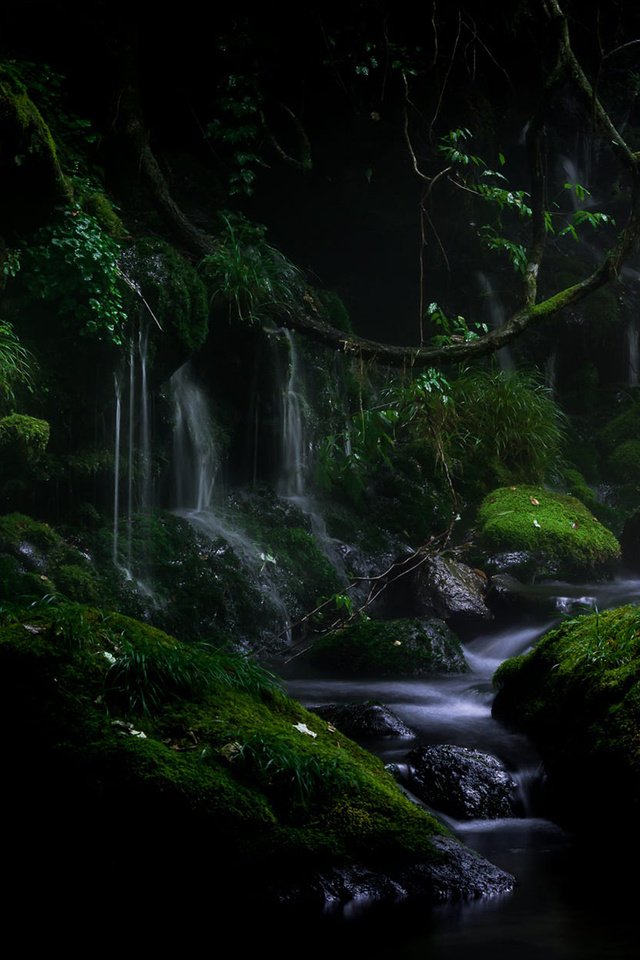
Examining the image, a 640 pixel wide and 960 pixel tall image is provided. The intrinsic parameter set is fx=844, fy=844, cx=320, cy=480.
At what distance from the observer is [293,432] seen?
390 inches

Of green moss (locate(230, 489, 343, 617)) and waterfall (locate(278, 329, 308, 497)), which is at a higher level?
waterfall (locate(278, 329, 308, 497))

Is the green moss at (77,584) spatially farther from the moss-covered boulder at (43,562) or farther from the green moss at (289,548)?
the green moss at (289,548)

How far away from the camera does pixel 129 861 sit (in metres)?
2.82

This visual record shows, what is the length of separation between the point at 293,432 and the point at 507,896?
23.6 ft

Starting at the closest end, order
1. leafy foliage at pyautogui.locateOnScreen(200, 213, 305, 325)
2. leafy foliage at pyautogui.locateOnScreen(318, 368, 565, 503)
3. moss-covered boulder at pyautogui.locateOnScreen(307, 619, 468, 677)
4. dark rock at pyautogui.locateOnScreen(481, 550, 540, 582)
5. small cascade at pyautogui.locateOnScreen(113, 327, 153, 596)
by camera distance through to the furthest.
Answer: moss-covered boulder at pyautogui.locateOnScreen(307, 619, 468, 677) → small cascade at pyautogui.locateOnScreen(113, 327, 153, 596) → leafy foliage at pyautogui.locateOnScreen(200, 213, 305, 325) → dark rock at pyautogui.locateOnScreen(481, 550, 540, 582) → leafy foliage at pyautogui.locateOnScreen(318, 368, 565, 503)

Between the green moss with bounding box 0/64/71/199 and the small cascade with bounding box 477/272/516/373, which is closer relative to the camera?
the green moss with bounding box 0/64/71/199

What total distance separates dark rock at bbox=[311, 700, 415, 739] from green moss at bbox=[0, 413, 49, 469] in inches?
134

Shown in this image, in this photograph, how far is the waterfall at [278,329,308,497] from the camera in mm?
Answer: 9797

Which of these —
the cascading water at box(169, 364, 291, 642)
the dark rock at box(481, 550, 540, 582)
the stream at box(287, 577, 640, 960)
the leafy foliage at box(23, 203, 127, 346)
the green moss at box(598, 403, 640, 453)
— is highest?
the leafy foliage at box(23, 203, 127, 346)

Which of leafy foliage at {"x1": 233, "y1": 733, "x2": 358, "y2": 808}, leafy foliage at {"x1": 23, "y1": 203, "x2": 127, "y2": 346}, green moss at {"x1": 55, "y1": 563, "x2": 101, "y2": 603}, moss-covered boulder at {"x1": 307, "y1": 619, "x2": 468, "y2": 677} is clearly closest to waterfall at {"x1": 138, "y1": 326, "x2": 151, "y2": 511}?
leafy foliage at {"x1": 23, "y1": 203, "x2": 127, "y2": 346}

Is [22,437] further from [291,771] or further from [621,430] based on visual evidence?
[621,430]

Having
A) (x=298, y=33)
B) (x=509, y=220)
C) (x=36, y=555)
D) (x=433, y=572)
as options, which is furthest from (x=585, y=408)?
(x=36, y=555)

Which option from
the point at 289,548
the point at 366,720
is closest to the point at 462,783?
the point at 366,720

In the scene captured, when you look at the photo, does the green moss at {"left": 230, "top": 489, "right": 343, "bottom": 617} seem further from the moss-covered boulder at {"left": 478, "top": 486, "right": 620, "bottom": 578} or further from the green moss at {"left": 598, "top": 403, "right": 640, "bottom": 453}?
the green moss at {"left": 598, "top": 403, "right": 640, "bottom": 453}
